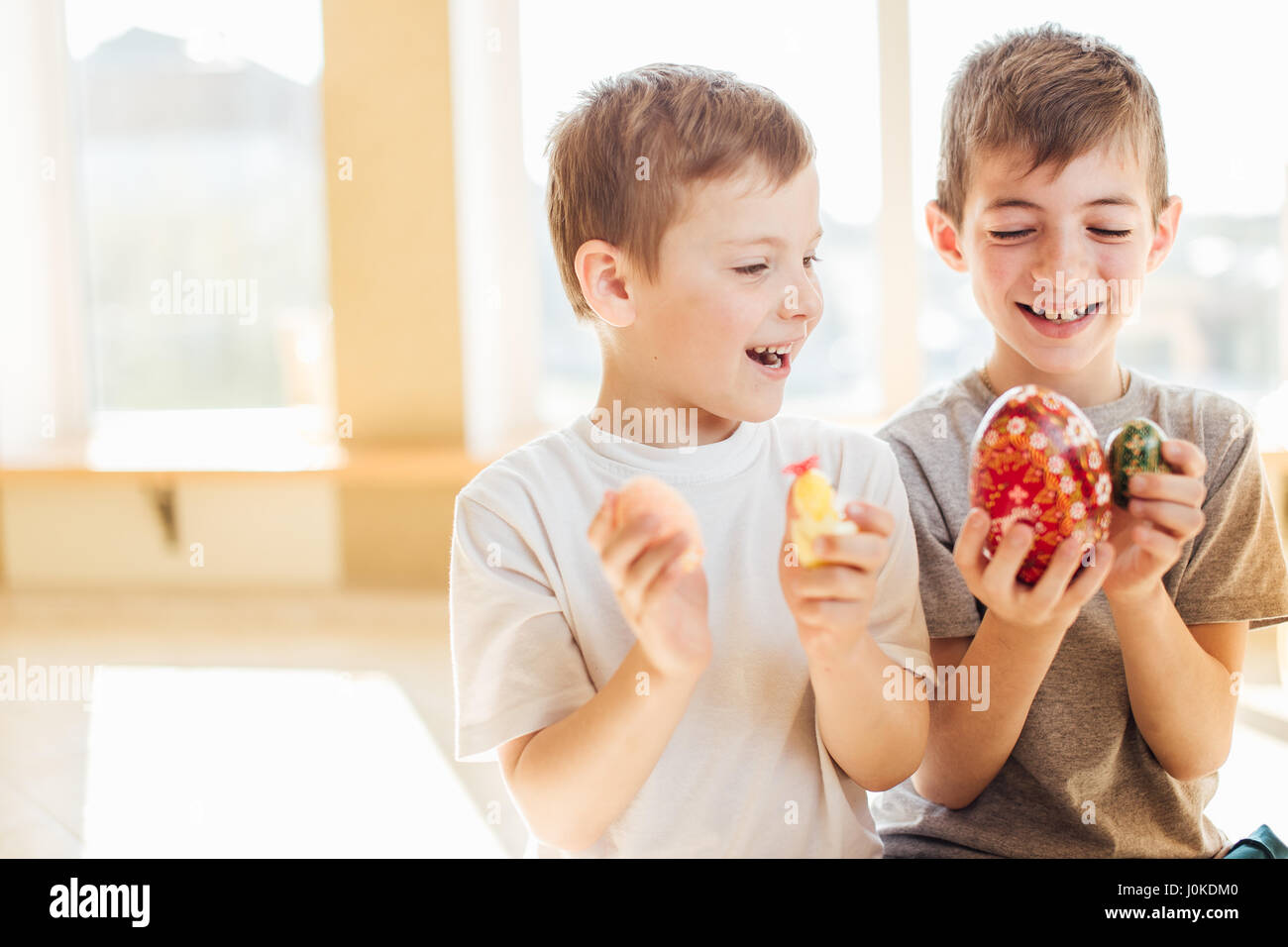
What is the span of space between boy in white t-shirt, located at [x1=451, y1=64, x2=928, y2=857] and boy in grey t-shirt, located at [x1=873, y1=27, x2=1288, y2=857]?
0.08 meters

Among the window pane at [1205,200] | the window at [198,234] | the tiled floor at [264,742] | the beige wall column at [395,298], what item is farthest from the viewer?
the window at [198,234]

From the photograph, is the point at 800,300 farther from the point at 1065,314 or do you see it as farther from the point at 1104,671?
the point at 1104,671

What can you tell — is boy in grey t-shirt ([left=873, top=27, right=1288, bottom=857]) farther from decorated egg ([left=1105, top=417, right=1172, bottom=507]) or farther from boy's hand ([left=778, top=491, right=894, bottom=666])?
boy's hand ([left=778, top=491, right=894, bottom=666])

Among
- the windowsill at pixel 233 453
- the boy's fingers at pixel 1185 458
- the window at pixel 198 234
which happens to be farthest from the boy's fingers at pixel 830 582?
the window at pixel 198 234

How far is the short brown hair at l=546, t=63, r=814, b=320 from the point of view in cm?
69

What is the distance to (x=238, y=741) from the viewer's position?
4.75 feet

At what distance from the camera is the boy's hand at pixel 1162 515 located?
2.07 feet

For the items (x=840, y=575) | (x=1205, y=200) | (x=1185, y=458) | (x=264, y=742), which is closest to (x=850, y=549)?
(x=840, y=575)

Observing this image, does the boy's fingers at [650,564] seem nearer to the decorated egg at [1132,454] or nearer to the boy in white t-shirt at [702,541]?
the boy in white t-shirt at [702,541]

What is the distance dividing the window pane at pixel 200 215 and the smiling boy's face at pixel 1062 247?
256 cm

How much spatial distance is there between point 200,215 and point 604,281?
287 cm

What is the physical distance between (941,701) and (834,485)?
19 centimetres
